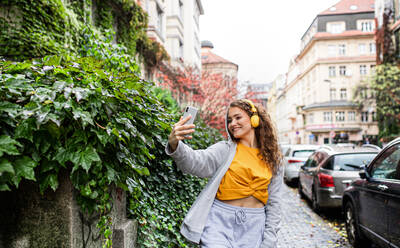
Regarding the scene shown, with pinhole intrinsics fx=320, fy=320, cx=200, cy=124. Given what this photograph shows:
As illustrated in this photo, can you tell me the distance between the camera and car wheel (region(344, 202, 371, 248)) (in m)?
5.51

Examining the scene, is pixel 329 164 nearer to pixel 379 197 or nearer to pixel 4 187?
pixel 379 197

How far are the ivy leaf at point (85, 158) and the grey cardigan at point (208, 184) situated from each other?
51 cm

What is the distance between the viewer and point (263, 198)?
2.69 m

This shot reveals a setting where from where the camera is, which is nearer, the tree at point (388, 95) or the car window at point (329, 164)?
the car window at point (329, 164)

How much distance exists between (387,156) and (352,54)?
58332 mm

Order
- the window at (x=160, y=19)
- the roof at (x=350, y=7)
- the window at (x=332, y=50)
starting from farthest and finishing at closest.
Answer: the window at (x=332, y=50) < the roof at (x=350, y=7) < the window at (x=160, y=19)

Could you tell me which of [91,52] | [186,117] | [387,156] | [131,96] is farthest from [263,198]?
[91,52]

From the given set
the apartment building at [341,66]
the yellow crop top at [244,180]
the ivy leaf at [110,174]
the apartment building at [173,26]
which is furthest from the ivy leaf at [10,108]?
the apartment building at [341,66]

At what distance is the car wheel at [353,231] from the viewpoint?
18.1ft

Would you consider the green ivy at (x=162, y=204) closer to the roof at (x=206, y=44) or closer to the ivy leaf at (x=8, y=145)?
the ivy leaf at (x=8, y=145)

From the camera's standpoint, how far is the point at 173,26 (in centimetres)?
2431

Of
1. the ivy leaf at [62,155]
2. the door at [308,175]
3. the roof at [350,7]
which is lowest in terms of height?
the door at [308,175]

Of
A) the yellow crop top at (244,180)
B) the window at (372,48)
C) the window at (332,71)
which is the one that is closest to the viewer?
the yellow crop top at (244,180)

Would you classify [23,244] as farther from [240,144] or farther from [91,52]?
[91,52]
